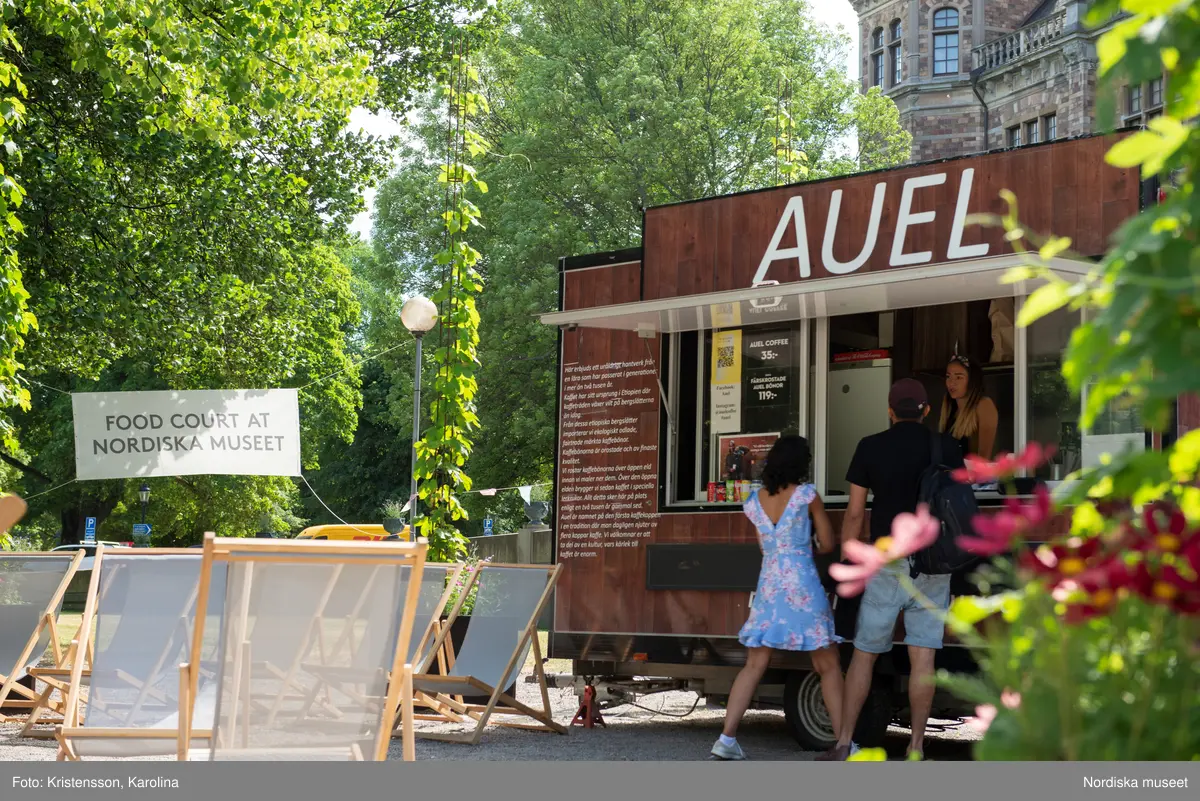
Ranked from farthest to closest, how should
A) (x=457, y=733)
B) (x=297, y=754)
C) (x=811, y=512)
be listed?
(x=457, y=733)
(x=811, y=512)
(x=297, y=754)

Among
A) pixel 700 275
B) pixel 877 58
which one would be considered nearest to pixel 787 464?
pixel 700 275

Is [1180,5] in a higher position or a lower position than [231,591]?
higher

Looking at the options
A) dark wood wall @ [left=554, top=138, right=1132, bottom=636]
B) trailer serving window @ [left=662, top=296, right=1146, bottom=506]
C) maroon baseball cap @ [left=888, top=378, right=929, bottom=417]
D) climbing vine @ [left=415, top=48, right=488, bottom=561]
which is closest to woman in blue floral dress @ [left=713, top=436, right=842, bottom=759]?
maroon baseball cap @ [left=888, top=378, right=929, bottom=417]

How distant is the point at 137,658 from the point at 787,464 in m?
3.16

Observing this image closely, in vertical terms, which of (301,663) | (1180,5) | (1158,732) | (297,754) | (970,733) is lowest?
(970,733)

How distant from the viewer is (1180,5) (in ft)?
5.52

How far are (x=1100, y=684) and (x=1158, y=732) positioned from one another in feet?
0.30

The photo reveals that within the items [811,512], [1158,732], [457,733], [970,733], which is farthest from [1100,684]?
[970,733]

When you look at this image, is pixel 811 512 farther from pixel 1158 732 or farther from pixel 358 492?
pixel 358 492

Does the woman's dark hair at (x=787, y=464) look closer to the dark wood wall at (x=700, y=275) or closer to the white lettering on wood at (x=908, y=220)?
the dark wood wall at (x=700, y=275)

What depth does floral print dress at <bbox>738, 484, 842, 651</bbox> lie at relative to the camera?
6859 millimetres

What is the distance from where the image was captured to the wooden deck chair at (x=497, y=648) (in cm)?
823
